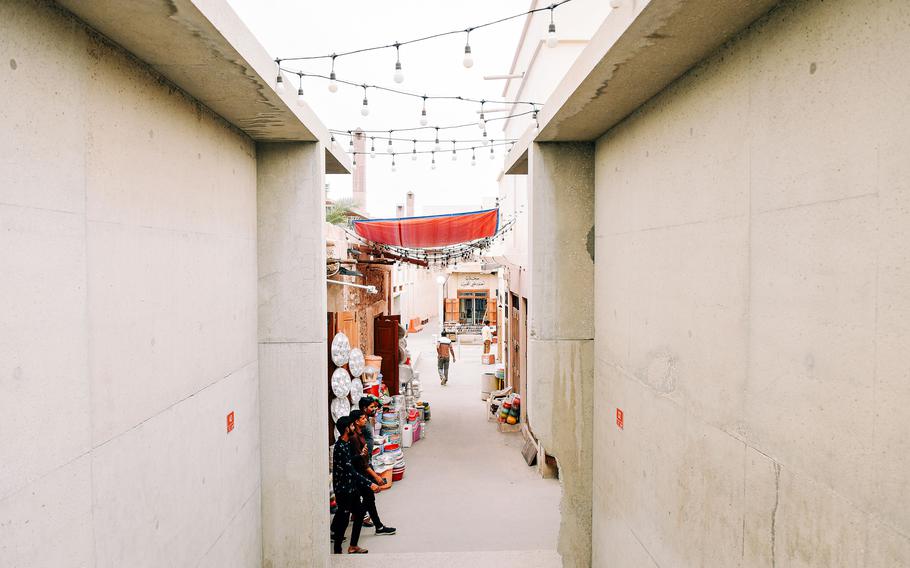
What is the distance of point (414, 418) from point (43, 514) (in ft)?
23.9

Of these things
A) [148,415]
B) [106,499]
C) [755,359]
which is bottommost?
[106,499]

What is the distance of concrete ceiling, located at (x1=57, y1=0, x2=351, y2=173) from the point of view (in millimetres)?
2291

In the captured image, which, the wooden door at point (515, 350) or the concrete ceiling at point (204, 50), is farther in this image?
the wooden door at point (515, 350)

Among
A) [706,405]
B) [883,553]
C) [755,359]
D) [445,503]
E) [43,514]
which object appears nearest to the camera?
[883,553]

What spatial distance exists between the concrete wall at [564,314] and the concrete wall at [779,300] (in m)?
0.97

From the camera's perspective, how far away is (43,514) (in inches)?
80.8

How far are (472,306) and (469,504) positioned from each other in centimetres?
2476

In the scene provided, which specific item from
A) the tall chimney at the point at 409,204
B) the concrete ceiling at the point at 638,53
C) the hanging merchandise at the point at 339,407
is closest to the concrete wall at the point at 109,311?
the concrete ceiling at the point at 638,53

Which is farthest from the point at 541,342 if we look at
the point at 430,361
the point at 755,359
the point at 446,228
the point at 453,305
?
the point at 453,305

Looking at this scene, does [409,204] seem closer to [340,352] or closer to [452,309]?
[452,309]

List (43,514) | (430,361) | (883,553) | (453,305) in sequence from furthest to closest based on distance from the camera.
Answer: (453,305), (430,361), (43,514), (883,553)

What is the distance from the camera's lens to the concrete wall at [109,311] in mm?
1976

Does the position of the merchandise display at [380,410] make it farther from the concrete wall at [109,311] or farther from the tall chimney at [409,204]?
the tall chimney at [409,204]

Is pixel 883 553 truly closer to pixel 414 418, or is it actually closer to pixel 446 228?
pixel 446 228
